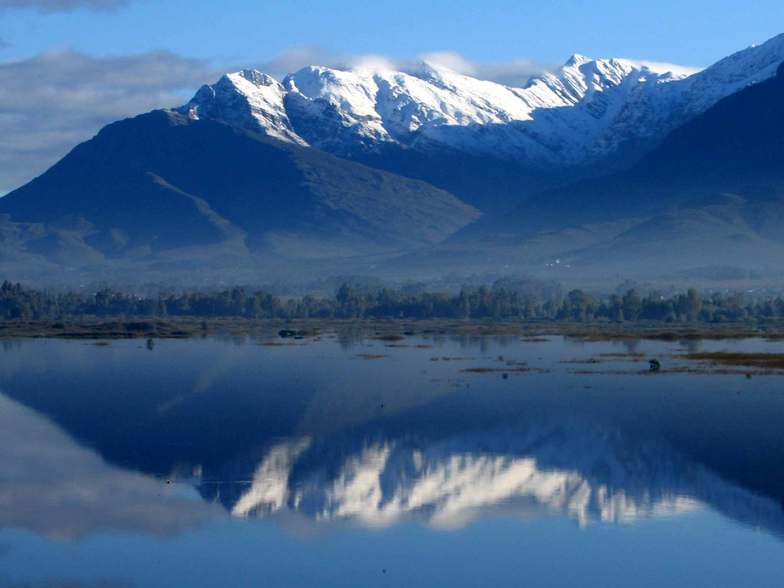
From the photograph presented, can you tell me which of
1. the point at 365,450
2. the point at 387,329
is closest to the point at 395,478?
the point at 365,450

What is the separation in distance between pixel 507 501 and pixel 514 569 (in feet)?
30.9

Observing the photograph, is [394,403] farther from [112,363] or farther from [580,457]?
[112,363]

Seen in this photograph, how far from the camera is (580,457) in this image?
69.0 metres

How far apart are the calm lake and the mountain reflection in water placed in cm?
18

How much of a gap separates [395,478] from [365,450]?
7.44m

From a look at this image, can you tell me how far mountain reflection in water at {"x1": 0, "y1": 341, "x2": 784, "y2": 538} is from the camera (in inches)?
2253

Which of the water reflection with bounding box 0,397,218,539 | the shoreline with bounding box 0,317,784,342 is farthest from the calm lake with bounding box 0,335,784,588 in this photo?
the shoreline with bounding box 0,317,784,342

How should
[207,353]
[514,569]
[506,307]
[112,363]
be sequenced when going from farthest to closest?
1. [506,307]
2. [207,353]
3. [112,363]
4. [514,569]

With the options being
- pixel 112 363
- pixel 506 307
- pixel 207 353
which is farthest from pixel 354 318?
pixel 112 363

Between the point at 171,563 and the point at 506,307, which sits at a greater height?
the point at 506,307

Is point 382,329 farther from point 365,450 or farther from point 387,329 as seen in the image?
point 365,450

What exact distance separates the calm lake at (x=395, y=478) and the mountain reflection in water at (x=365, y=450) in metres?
0.18

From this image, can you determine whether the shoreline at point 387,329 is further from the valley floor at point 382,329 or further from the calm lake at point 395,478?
the calm lake at point 395,478

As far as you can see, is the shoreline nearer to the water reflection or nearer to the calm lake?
the calm lake
